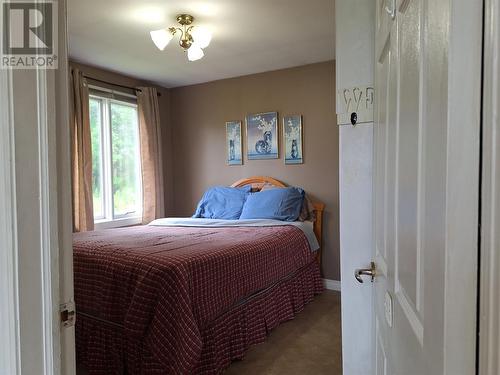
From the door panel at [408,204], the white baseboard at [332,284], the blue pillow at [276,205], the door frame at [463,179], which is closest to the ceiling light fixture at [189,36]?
the blue pillow at [276,205]

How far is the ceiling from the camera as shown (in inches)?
96.3

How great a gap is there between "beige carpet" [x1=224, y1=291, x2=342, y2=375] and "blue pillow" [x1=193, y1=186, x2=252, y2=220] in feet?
4.47

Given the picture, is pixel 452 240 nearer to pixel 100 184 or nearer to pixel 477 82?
pixel 477 82

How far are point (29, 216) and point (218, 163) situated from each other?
3802 mm

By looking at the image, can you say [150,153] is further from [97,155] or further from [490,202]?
[490,202]

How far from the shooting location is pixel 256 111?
4.11 meters

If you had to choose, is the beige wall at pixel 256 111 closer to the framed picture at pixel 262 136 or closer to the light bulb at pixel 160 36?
the framed picture at pixel 262 136

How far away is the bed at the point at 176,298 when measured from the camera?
1.83 meters

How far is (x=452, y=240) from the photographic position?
43 cm

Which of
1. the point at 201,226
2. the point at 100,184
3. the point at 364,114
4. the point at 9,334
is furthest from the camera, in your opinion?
the point at 100,184

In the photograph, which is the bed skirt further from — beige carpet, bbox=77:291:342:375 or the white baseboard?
the white baseboard

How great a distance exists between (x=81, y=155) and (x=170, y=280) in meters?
2.32

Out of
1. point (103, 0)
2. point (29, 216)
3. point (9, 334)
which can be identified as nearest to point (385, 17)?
point (29, 216)

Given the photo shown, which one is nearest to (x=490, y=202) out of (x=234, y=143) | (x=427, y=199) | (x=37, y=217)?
(x=427, y=199)
